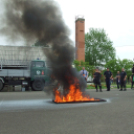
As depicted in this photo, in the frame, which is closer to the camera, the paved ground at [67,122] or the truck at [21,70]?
the paved ground at [67,122]

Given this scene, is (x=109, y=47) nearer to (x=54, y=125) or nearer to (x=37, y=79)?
(x=37, y=79)

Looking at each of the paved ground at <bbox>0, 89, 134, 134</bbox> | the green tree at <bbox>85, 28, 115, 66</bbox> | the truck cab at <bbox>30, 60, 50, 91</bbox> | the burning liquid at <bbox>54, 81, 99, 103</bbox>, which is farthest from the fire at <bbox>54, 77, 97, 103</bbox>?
the green tree at <bbox>85, 28, 115, 66</bbox>

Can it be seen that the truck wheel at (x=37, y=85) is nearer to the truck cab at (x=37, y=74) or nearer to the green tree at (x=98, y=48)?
the truck cab at (x=37, y=74)

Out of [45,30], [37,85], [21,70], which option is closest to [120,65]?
[37,85]

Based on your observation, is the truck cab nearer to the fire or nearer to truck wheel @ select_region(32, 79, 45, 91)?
truck wheel @ select_region(32, 79, 45, 91)

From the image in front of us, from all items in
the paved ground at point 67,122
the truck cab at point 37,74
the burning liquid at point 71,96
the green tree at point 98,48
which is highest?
the green tree at point 98,48

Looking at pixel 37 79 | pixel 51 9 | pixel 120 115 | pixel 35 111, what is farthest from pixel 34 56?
pixel 120 115

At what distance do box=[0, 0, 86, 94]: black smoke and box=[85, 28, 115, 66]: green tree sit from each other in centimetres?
4546

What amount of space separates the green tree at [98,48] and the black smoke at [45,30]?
45.5 metres

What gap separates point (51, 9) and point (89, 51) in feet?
152

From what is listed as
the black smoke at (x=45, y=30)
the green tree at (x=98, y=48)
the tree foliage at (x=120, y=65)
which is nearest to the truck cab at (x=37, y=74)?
the black smoke at (x=45, y=30)

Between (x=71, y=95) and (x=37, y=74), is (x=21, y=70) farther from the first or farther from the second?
(x=71, y=95)

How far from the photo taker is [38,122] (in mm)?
4914

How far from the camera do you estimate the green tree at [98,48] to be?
178 ft
